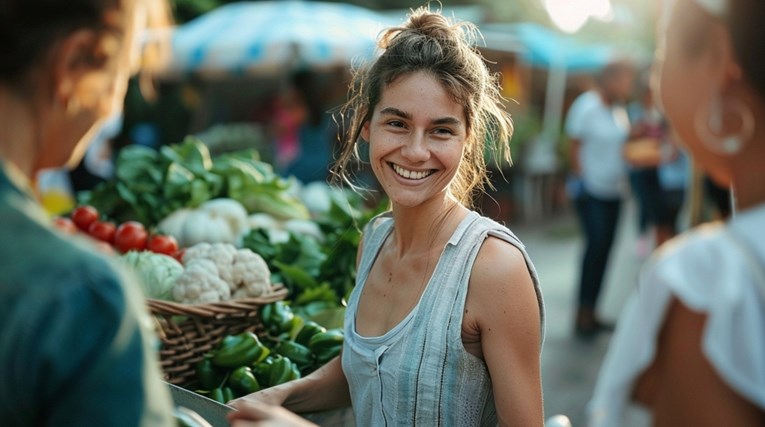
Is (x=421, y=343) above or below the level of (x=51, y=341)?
below

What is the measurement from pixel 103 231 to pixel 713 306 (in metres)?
2.90

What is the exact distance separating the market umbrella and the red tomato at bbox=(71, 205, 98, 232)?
662 cm

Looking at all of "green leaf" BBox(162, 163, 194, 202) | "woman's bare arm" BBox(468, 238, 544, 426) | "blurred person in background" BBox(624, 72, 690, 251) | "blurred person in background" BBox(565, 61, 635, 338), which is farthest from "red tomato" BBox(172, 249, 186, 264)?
"blurred person in background" BBox(624, 72, 690, 251)

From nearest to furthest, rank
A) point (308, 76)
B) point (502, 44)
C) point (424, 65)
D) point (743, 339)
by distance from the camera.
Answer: point (743, 339) < point (424, 65) < point (308, 76) < point (502, 44)

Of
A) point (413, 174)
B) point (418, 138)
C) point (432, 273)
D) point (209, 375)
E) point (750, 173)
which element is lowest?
point (209, 375)

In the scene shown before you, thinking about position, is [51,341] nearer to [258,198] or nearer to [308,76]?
[258,198]

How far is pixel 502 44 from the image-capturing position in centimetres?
1392

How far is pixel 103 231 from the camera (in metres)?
3.51

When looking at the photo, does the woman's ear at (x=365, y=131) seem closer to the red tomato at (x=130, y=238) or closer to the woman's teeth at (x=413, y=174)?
the woman's teeth at (x=413, y=174)

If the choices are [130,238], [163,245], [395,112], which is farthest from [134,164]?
[395,112]

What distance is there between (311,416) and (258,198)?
170cm

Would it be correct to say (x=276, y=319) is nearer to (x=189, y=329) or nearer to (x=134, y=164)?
(x=189, y=329)

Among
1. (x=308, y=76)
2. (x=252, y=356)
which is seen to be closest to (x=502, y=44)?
(x=308, y=76)

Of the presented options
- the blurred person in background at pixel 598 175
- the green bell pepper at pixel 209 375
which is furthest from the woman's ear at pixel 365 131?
the blurred person in background at pixel 598 175
